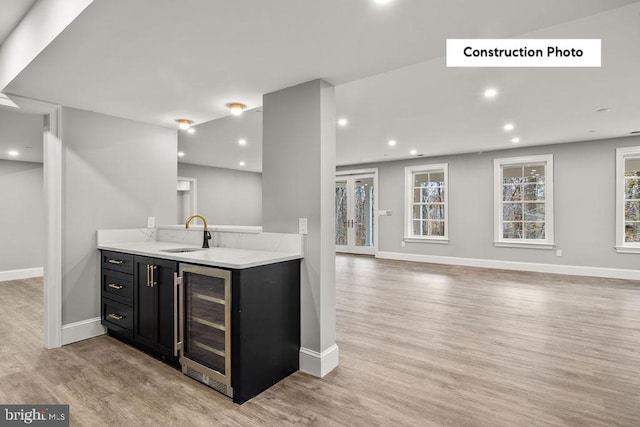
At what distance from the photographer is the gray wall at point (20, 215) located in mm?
6281

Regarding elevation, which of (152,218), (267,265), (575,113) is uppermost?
(575,113)

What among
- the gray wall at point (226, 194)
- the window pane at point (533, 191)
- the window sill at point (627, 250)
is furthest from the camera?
the gray wall at point (226, 194)

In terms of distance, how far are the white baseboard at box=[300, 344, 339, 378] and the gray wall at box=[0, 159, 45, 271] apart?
662cm

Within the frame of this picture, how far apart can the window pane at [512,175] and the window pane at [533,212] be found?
1.84ft

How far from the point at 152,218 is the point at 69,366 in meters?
1.67

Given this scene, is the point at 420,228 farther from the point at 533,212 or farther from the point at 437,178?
the point at 533,212

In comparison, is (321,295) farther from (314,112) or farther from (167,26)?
(167,26)

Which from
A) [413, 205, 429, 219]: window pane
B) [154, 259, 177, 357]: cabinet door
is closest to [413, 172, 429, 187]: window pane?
[413, 205, 429, 219]: window pane

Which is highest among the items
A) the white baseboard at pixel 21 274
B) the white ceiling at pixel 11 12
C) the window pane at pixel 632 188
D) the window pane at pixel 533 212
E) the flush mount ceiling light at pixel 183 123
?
the white ceiling at pixel 11 12

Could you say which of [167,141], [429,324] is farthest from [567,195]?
[167,141]

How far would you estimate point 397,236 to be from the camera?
28.0 ft

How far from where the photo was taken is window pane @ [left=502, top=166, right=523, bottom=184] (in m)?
6.98

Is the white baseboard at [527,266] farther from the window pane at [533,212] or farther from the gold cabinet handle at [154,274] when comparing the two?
the gold cabinet handle at [154,274]

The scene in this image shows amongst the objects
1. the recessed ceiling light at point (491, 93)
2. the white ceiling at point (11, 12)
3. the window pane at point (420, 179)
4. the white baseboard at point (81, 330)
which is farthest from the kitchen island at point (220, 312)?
the window pane at point (420, 179)
